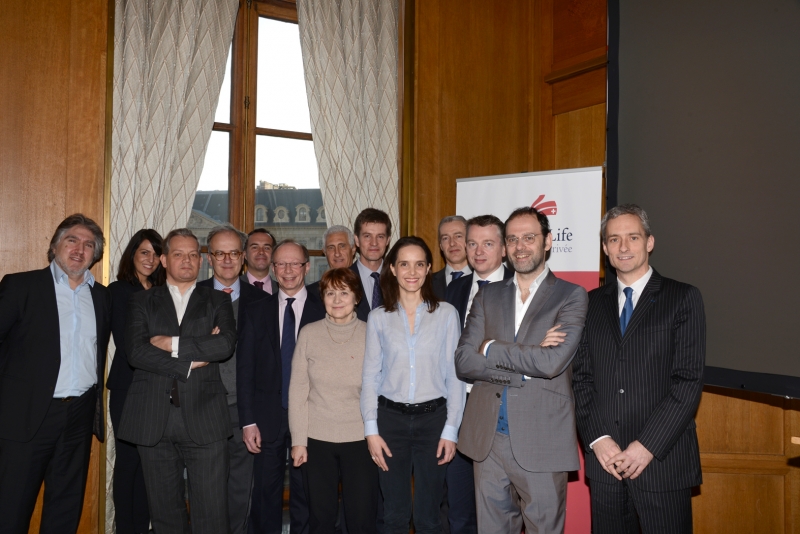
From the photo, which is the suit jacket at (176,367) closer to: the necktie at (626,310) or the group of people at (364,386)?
the group of people at (364,386)

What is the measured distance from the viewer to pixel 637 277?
104 inches

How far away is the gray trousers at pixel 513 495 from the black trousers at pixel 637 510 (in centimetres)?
15

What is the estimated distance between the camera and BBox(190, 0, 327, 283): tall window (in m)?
4.59

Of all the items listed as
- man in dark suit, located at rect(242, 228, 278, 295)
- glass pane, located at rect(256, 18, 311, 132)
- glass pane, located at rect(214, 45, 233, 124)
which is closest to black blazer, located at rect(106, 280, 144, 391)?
man in dark suit, located at rect(242, 228, 278, 295)

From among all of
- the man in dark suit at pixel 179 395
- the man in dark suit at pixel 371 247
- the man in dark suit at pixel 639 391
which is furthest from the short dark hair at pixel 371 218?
the man in dark suit at pixel 639 391

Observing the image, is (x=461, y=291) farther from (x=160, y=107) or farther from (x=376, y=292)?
(x=160, y=107)

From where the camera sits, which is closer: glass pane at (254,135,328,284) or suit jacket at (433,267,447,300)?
suit jacket at (433,267,447,300)

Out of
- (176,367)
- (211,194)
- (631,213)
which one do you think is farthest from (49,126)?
(631,213)

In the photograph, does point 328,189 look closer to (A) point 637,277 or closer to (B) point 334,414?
(B) point 334,414

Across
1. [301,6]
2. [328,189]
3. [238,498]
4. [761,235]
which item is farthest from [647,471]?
[301,6]

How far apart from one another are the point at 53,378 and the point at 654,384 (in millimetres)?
2877

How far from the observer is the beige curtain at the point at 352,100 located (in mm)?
4723

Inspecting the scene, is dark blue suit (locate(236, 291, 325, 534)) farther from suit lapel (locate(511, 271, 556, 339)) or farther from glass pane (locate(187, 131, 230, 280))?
glass pane (locate(187, 131, 230, 280))

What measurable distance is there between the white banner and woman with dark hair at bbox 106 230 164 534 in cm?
240
